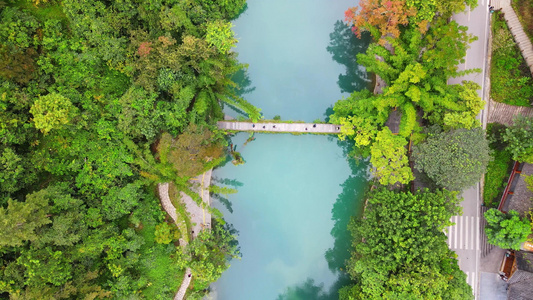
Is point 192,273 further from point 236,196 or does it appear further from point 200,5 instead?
point 200,5

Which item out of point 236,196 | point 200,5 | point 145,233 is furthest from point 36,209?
point 200,5

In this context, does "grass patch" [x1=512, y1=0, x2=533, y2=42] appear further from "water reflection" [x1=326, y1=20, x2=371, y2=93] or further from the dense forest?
the dense forest

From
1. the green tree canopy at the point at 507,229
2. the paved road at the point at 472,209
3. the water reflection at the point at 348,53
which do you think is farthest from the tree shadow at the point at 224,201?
the green tree canopy at the point at 507,229

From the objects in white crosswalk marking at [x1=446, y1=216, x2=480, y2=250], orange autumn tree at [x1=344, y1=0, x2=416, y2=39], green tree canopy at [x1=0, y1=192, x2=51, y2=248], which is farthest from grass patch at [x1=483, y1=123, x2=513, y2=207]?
green tree canopy at [x1=0, y1=192, x2=51, y2=248]

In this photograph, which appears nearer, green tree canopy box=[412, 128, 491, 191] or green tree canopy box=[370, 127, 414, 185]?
green tree canopy box=[412, 128, 491, 191]

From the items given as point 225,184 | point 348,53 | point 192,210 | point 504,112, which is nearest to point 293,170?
point 225,184
